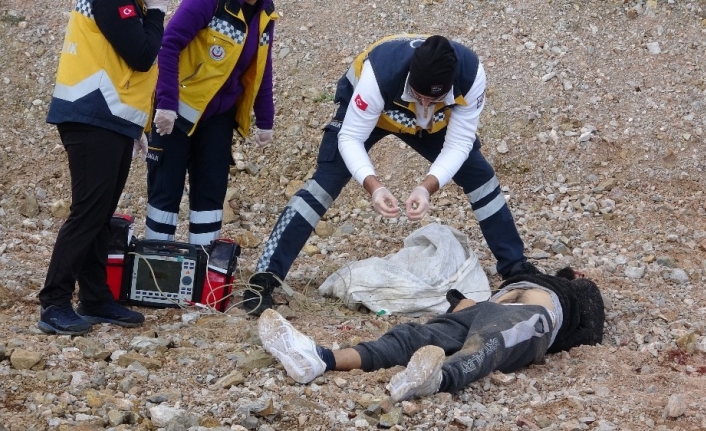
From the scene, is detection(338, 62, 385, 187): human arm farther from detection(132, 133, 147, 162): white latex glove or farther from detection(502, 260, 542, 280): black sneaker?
detection(502, 260, 542, 280): black sneaker

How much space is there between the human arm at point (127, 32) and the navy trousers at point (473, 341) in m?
1.45

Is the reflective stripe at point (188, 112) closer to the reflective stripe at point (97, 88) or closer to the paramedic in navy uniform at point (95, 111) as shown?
the paramedic in navy uniform at point (95, 111)

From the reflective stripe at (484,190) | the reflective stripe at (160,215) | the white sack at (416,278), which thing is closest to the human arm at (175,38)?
the reflective stripe at (160,215)

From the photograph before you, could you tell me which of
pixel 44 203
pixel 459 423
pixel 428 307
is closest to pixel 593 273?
pixel 428 307

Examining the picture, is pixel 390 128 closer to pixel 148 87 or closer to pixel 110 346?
pixel 148 87

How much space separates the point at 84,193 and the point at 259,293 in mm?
1129

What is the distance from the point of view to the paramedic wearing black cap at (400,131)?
4.42m

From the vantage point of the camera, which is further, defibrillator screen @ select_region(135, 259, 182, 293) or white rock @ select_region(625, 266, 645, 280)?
white rock @ select_region(625, 266, 645, 280)

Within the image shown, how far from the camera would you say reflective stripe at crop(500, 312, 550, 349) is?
3.96m

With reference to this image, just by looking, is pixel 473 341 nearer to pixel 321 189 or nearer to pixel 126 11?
pixel 321 189

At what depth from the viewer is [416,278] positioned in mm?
5137

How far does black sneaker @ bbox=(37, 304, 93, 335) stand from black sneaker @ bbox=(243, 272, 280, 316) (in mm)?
884

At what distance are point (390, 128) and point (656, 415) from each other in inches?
79.1

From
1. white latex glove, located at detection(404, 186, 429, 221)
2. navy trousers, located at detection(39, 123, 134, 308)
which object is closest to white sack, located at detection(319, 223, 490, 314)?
white latex glove, located at detection(404, 186, 429, 221)
